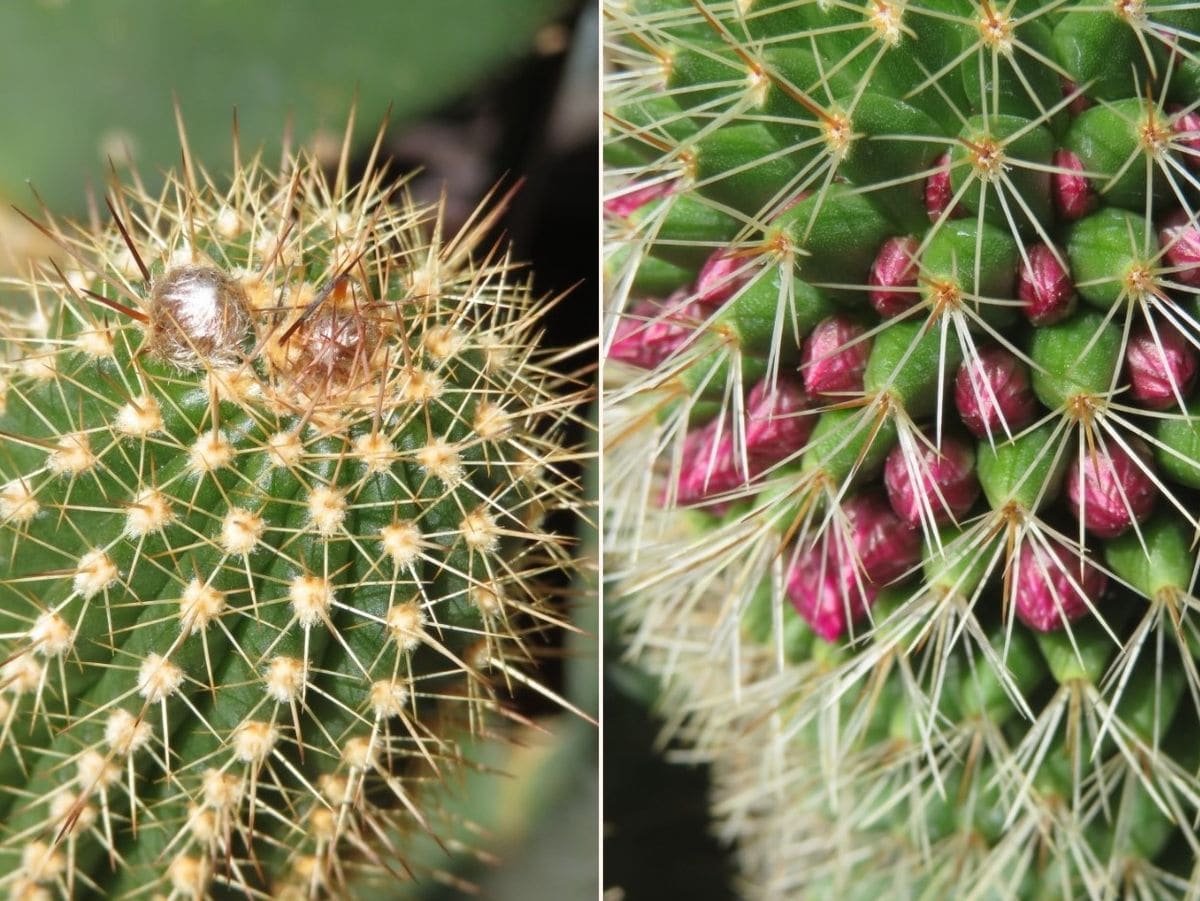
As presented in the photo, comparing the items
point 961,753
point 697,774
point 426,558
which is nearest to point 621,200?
point 426,558

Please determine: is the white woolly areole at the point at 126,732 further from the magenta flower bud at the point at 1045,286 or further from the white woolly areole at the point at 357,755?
the magenta flower bud at the point at 1045,286

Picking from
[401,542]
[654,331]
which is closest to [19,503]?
[401,542]

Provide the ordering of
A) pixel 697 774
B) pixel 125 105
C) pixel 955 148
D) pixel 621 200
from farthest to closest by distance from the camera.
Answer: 1. pixel 697 774
2. pixel 125 105
3. pixel 621 200
4. pixel 955 148

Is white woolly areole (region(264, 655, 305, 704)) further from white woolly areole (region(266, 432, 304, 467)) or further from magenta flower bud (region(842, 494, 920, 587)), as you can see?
magenta flower bud (region(842, 494, 920, 587))

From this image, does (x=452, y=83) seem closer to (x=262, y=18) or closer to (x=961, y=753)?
(x=262, y=18)

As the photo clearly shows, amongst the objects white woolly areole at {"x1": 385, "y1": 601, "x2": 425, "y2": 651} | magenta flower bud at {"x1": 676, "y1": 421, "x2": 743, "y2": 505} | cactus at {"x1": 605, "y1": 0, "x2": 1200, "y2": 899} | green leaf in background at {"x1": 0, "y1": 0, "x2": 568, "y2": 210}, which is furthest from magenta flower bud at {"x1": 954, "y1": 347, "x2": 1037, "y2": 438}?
green leaf in background at {"x1": 0, "y1": 0, "x2": 568, "y2": 210}

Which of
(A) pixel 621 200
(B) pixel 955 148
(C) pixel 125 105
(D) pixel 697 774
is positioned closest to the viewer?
(B) pixel 955 148
